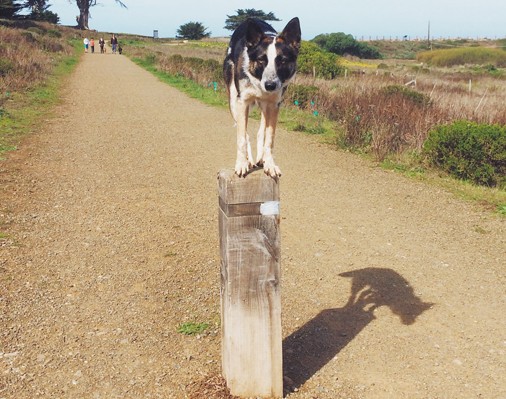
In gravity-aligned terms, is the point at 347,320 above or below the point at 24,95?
below

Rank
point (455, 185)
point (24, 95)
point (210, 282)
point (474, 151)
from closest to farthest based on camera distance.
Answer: point (210, 282) < point (455, 185) < point (474, 151) < point (24, 95)

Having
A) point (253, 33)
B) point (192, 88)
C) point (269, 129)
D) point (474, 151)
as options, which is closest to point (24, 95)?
point (192, 88)

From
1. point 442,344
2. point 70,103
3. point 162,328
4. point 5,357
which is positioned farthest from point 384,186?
point 70,103

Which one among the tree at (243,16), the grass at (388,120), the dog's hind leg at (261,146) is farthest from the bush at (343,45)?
the dog's hind leg at (261,146)

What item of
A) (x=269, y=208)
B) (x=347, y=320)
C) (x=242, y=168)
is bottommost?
(x=347, y=320)

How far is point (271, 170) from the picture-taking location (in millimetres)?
3506

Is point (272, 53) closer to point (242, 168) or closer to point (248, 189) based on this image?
point (242, 168)

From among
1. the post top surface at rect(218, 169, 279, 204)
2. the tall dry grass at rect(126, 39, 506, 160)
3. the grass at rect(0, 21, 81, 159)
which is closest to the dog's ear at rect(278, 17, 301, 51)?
the post top surface at rect(218, 169, 279, 204)

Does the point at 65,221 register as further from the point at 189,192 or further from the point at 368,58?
the point at 368,58

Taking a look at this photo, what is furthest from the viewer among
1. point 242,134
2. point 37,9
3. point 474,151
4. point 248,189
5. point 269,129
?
point 37,9

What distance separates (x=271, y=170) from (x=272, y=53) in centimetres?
74

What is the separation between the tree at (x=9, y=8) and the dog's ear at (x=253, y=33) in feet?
155

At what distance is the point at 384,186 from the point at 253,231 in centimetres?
591

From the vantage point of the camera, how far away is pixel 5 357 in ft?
13.1
